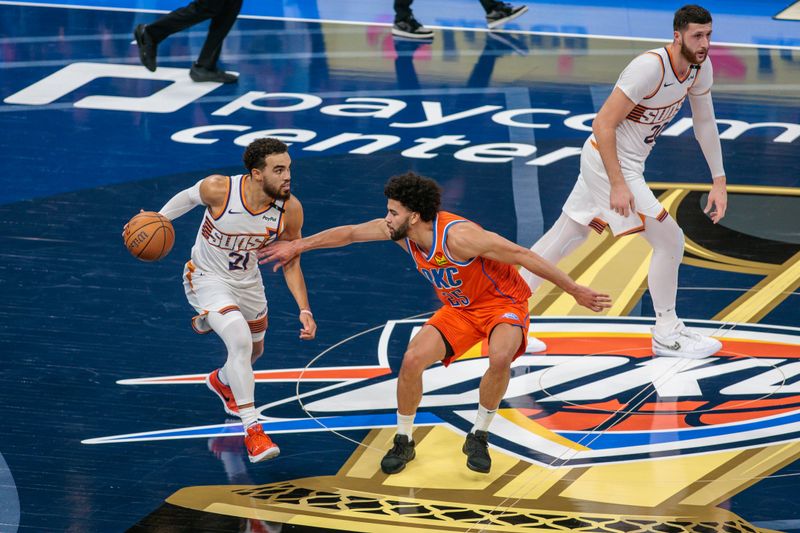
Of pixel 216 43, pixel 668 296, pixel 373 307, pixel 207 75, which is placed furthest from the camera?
pixel 207 75

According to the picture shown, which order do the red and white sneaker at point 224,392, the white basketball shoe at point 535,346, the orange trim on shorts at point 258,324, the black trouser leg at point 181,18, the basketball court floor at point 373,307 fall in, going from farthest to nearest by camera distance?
the black trouser leg at point 181,18 < the white basketball shoe at point 535,346 < the red and white sneaker at point 224,392 < the orange trim on shorts at point 258,324 < the basketball court floor at point 373,307

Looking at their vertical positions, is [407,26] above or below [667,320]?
above

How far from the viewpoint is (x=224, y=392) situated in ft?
22.9

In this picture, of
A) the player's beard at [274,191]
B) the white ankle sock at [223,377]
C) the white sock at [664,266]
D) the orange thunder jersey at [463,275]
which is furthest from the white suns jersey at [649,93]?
the white ankle sock at [223,377]

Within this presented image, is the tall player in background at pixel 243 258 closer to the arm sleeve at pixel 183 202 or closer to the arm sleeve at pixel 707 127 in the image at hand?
the arm sleeve at pixel 183 202

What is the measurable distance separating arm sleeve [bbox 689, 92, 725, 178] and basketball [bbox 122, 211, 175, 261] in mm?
3106

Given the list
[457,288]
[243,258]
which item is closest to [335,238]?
[243,258]

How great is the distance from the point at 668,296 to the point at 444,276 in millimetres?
1729

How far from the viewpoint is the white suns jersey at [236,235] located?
661 centimetres

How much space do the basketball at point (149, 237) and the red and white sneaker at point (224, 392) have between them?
748 mm


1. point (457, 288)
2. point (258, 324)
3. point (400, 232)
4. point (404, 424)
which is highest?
point (400, 232)

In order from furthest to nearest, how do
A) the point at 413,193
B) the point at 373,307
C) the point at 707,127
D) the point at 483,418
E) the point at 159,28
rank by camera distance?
1. the point at 159,28
2. the point at 373,307
3. the point at 707,127
4. the point at 483,418
5. the point at 413,193

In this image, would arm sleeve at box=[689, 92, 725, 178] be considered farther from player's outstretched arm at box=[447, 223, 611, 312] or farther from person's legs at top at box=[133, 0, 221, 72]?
person's legs at top at box=[133, 0, 221, 72]

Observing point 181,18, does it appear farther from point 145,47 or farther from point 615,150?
point 615,150
